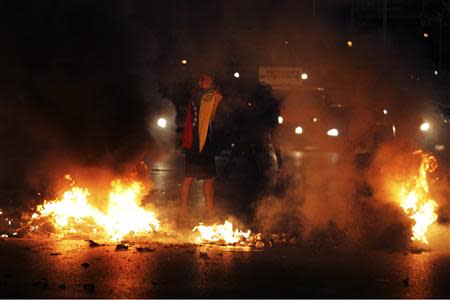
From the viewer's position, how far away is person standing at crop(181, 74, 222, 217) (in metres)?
9.27

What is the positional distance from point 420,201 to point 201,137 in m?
2.70

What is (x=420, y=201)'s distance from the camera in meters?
8.27

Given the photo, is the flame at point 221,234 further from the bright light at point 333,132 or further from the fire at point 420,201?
the bright light at point 333,132

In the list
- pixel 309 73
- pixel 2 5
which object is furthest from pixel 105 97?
pixel 309 73

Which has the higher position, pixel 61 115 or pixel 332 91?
pixel 332 91

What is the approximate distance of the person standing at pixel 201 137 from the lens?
9266 mm

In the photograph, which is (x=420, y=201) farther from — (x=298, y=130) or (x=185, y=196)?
(x=298, y=130)

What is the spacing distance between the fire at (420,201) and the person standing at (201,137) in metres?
2.33

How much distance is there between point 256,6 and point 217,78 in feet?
7.81

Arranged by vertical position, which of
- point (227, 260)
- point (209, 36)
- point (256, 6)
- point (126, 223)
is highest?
point (256, 6)

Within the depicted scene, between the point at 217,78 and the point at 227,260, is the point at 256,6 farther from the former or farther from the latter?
the point at 227,260

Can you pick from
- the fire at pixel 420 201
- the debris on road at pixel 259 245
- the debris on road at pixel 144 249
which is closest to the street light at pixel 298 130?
the fire at pixel 420 201

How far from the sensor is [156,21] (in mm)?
11625

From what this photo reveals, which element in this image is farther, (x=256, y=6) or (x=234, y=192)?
(x=256, y=6)
